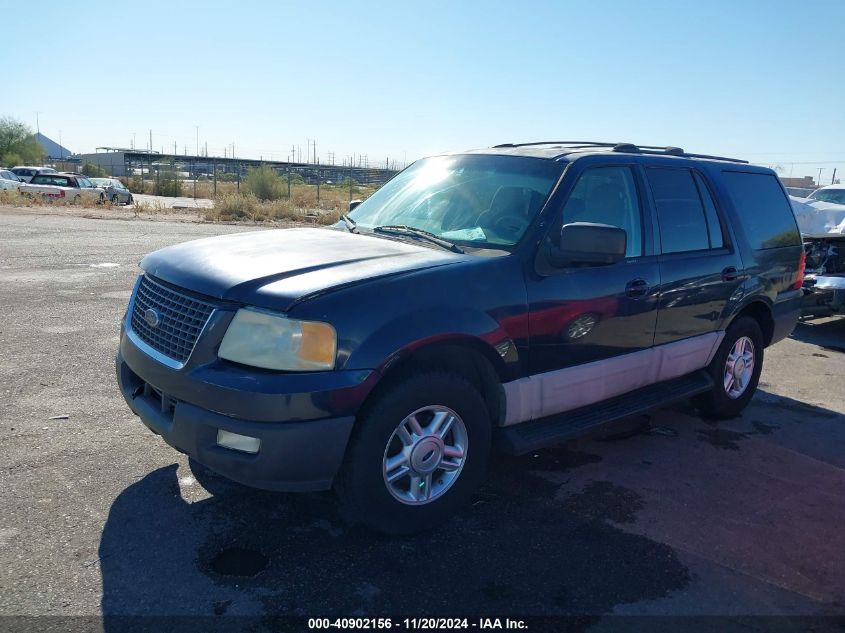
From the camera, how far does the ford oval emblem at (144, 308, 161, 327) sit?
134 inches

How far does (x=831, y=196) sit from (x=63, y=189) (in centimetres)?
2707

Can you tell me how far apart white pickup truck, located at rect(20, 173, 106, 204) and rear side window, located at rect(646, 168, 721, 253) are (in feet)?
91.5

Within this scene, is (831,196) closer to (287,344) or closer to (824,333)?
(824,333)

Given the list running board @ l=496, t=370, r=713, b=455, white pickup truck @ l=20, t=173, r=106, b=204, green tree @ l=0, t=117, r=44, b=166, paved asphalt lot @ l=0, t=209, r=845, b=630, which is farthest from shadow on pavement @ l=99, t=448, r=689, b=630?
green tree @ l=0, t=117, r=44, b=166

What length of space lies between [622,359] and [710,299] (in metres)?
1.12

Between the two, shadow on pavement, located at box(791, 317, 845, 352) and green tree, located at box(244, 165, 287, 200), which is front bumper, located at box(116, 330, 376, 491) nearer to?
shadow on pavement, located at box(791, 317, 845, 352)

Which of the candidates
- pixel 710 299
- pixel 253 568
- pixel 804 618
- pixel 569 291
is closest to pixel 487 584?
pixel 253 568

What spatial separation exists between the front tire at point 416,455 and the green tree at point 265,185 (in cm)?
3473

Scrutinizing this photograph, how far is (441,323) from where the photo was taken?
324 cm

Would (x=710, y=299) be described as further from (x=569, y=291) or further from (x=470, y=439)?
(x=470, y=439)

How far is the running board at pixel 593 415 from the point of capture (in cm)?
371

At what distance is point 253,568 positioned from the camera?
305 cm

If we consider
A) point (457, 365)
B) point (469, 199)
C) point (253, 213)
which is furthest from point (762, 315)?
point (253, 213)

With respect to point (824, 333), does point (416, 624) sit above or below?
below
